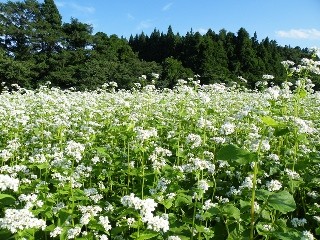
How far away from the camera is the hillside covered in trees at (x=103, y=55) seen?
135ft

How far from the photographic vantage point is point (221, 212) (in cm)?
360

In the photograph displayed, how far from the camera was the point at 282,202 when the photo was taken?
2.81 metres

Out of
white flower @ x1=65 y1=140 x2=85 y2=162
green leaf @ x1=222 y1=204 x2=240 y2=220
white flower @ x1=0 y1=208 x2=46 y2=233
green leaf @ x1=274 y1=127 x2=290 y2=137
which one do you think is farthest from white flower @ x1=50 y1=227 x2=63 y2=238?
green leaf @ x1=274 y1=127 x2=290 y2=137

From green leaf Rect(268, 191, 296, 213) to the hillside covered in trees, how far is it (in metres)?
29.8

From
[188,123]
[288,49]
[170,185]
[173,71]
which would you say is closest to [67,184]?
[170,185]

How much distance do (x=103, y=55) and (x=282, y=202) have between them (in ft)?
159

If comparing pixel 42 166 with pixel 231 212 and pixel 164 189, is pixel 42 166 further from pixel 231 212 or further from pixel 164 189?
pixel 231 212

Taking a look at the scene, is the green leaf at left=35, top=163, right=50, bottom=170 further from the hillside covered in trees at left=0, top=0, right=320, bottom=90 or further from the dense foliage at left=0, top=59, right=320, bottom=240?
the hillside covered in trees at left=0, top=0, right=320, bottom=90

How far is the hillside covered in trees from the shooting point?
4106 cm

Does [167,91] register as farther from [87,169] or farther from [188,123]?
[87,169]

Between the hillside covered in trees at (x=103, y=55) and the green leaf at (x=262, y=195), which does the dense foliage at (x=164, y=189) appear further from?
the hillside covered in trees at (x=103, y=55)

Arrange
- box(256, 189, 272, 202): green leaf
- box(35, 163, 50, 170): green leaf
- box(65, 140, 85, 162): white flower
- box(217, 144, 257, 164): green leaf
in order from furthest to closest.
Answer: box(35, 163, 50, 170): green leaf
box(65, 140, 85, 162): white flower
box(256, 189, 272, 202): green leaf
box(217, 144, 257, 164): green leaf

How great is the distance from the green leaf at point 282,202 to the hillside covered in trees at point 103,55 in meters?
29.8

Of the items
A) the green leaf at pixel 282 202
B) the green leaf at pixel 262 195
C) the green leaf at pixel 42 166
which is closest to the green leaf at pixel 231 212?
the green leaf at pixel 262 195
